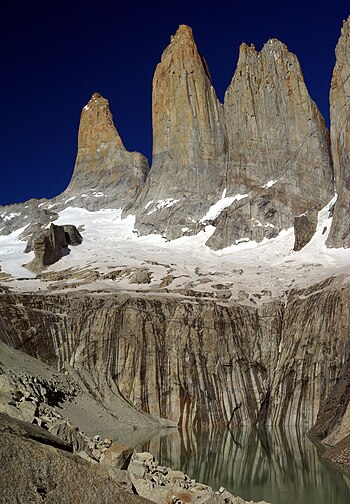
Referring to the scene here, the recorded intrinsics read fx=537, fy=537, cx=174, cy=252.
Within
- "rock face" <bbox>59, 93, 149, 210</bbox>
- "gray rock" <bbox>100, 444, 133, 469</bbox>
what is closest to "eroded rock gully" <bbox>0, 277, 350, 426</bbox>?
"gray rock" <bbox>100, 444, 133, 469</bbox>

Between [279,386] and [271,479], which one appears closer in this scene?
[271,479]

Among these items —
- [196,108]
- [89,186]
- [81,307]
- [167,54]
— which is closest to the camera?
[81,307]

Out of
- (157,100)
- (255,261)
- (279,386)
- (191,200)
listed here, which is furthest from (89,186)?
(279,386)

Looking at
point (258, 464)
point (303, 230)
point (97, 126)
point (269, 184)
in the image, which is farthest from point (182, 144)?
point (258, 464)

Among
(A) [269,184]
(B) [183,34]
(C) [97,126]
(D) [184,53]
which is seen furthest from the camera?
(C) [97,126]

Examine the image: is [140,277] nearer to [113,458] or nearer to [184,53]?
[113,458]

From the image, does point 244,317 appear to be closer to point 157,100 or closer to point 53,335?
point 53,335

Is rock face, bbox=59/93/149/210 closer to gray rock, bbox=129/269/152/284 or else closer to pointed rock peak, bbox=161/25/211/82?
pointed rock peak, bbox=161/25/211/82
